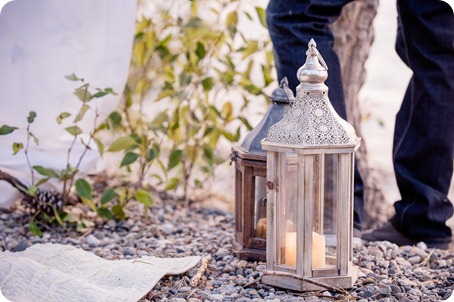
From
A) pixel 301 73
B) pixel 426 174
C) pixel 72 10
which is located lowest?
pixel 426 174

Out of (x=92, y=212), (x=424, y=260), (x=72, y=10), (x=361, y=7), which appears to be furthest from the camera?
(x=361, y=7)

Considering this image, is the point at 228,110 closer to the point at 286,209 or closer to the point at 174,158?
the point at 174,158

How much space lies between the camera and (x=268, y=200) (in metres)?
1.77

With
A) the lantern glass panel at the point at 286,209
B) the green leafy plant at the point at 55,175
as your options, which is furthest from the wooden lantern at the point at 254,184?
the green leafy plant at the point at 55,175

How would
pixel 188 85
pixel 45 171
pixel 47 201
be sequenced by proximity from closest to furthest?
pixel 45 171 < pixel 47 201 < pixel 188 85

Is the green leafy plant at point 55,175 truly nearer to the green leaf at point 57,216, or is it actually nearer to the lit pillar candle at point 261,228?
the green leaf at point 57,216

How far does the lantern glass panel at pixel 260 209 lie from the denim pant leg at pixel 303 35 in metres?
0.33

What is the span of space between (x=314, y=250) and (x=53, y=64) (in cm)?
108

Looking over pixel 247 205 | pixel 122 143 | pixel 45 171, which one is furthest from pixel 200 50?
pixel 247 205

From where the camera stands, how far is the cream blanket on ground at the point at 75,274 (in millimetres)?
1733

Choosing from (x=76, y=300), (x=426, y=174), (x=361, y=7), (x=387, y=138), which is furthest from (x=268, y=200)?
(x=387, y=138)

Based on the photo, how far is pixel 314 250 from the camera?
70.0 inches

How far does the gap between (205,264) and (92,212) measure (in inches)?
27.7

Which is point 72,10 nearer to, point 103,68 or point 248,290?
point 103,68
